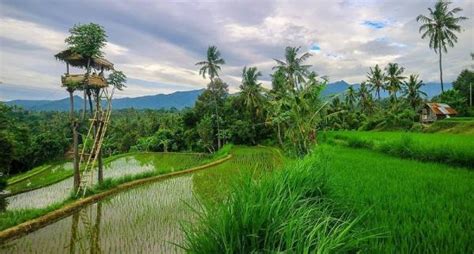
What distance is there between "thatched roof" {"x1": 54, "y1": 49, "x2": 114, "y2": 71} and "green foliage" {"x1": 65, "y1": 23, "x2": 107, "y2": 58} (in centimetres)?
19

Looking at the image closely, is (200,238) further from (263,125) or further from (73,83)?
(263,125)

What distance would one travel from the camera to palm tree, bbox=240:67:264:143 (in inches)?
1374

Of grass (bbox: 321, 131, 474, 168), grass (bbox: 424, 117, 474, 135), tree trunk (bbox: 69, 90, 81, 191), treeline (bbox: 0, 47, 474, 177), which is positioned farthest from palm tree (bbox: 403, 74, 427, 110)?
tree trunk (bbox: 69, 90, 81, 191)

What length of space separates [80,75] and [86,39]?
1.06m

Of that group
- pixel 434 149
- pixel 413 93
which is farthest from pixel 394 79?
pixel 434 149

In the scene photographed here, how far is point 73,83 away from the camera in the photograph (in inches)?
397

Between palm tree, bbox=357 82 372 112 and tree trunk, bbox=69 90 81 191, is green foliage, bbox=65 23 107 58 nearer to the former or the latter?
tree trunk, bbox=69 90 81 191

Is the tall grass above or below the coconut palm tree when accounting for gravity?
below

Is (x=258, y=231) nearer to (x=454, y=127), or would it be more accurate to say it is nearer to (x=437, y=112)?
(x=454, y=127)

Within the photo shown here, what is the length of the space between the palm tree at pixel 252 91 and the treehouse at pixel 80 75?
2443cm

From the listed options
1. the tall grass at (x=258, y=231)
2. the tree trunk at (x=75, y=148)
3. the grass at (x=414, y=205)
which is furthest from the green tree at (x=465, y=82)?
the tall grass at (x=258, y=231)

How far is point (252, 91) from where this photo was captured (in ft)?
115

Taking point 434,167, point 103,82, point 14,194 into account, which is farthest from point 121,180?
point 434,167

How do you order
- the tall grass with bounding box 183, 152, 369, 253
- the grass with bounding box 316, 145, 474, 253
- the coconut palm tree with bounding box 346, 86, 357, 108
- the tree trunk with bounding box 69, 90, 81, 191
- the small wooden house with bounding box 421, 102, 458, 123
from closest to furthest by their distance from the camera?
the tall grass with bounding box 183, 152, 369, 253 → the grass with bounding box 316, 145, 474, 253 → the tree trunk with bounding box 69, 90, 81, 191 → the small wooden house with bounding box 421, 102, 458, 123 → the coconut palm tree with bounding box 346, 86, 357, 108
